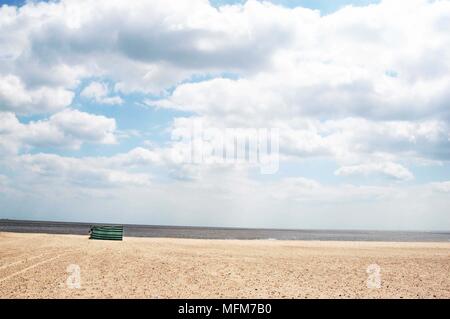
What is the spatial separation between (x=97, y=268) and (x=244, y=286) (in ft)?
24.0

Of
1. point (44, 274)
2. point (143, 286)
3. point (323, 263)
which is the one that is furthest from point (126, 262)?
point (323, 263)

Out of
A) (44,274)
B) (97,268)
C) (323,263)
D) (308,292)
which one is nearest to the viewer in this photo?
(308,292)

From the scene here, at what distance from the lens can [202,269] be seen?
17578 mm

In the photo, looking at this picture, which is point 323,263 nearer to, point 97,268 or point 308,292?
point 308,292

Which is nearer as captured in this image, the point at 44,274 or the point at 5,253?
the point at 44,274

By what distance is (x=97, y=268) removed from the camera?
17.5 m
